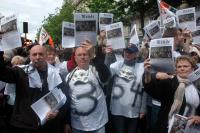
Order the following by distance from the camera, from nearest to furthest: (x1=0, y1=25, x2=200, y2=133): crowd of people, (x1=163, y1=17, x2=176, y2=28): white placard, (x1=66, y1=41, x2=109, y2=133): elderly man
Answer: (x1=0, y1=25, x2=200, y2=133): crowd of people, (x1=66, y1=41, x2=109, y2=133): elderly man, (x1=163, y1=17, x2=176, y2=28): white placard

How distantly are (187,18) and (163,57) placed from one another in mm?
2952

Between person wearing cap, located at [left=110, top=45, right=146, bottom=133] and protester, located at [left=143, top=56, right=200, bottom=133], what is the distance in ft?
4.52

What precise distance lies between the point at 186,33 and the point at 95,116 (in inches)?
85.1

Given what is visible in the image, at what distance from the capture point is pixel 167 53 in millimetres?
5961

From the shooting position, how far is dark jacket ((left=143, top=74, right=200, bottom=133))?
601 cm

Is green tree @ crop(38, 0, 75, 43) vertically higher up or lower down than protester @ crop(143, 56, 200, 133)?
higher up

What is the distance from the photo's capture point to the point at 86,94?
267 inches

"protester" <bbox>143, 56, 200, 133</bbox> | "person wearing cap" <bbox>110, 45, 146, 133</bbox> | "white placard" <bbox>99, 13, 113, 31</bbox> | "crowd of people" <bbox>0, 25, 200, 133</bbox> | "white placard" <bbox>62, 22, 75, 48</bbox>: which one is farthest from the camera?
"white placard" <bbox>99, 13, 113, 31</bbox>

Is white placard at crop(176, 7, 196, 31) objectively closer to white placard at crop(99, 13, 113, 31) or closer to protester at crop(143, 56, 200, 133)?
white placard at crop(99, 13, 113, 31)

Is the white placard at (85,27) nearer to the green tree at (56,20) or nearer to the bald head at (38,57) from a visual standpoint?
the bald head at (38,57)

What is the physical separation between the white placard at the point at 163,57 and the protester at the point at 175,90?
71mm

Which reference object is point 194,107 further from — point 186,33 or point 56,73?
point 186,33

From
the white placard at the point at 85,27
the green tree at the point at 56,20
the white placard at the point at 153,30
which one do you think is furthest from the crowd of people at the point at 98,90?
the green tree at the point at 56,20

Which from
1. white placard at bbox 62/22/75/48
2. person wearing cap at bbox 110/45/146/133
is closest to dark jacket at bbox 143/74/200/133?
person wearing cap at bbox 110/45/146/133
